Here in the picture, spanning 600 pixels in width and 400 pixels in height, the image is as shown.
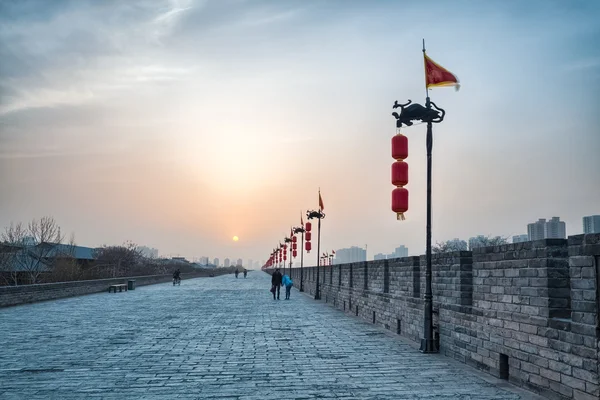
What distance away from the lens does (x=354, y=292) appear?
16.7 m

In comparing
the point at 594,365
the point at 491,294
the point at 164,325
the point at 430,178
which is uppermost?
the point at 430,178

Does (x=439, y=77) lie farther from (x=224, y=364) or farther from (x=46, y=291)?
(x=46, y=291)

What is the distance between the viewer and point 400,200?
1007 centimetres

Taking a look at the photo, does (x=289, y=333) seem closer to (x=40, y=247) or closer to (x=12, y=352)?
(x=12, y=352)

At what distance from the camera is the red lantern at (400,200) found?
10078 millimetres

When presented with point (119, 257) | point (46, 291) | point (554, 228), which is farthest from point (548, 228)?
point (46, 291)

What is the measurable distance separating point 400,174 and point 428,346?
11.2 feet

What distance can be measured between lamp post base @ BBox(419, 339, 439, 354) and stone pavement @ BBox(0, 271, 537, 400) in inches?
9.0

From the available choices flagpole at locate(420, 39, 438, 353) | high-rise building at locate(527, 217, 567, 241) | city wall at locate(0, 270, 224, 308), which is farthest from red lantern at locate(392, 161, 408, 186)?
high-rise building at locate(527, 217, 567, 241)

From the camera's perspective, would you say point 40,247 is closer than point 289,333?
No

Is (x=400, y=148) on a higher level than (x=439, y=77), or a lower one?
lower

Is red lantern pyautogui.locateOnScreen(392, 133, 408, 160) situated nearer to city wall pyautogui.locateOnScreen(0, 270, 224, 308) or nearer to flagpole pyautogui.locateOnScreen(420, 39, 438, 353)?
flagpole pyautogui.locateOnScreen(420, 39, 438, 353)

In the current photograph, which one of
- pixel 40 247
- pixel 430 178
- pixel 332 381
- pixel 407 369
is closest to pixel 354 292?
pixel 430 178

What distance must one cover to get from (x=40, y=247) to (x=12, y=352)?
118 ft
